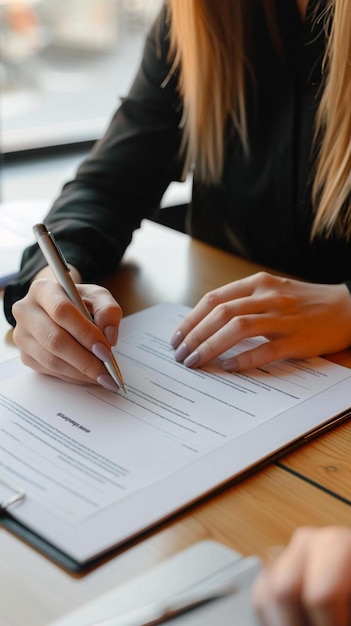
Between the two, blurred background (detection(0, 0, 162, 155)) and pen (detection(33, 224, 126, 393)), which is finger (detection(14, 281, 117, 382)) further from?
blurred background (detection(0, 0, 162, 155))

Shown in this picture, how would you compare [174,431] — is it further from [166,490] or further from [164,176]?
[164,176]

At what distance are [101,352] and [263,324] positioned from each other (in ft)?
0.64

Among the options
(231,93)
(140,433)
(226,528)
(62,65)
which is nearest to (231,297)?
(140,433)

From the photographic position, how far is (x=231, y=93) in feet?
4.37

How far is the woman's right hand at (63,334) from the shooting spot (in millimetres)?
875

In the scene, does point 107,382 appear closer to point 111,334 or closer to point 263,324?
point 111,334

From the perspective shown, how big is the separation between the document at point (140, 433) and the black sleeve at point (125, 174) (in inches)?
10.2

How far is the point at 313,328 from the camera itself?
37.8 inches

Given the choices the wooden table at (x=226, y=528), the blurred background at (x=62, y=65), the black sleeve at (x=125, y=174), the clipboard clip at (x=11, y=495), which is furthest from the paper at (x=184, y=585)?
the blurred background at (x=62, y=65)

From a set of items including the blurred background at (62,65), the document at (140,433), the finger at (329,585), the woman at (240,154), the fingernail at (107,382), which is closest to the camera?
the finger at (329,585)

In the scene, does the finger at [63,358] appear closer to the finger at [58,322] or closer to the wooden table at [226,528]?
the finger at [58,322]

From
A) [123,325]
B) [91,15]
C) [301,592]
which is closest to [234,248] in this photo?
[123,325]

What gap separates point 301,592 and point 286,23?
991 mm

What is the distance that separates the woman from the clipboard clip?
1.02ft
